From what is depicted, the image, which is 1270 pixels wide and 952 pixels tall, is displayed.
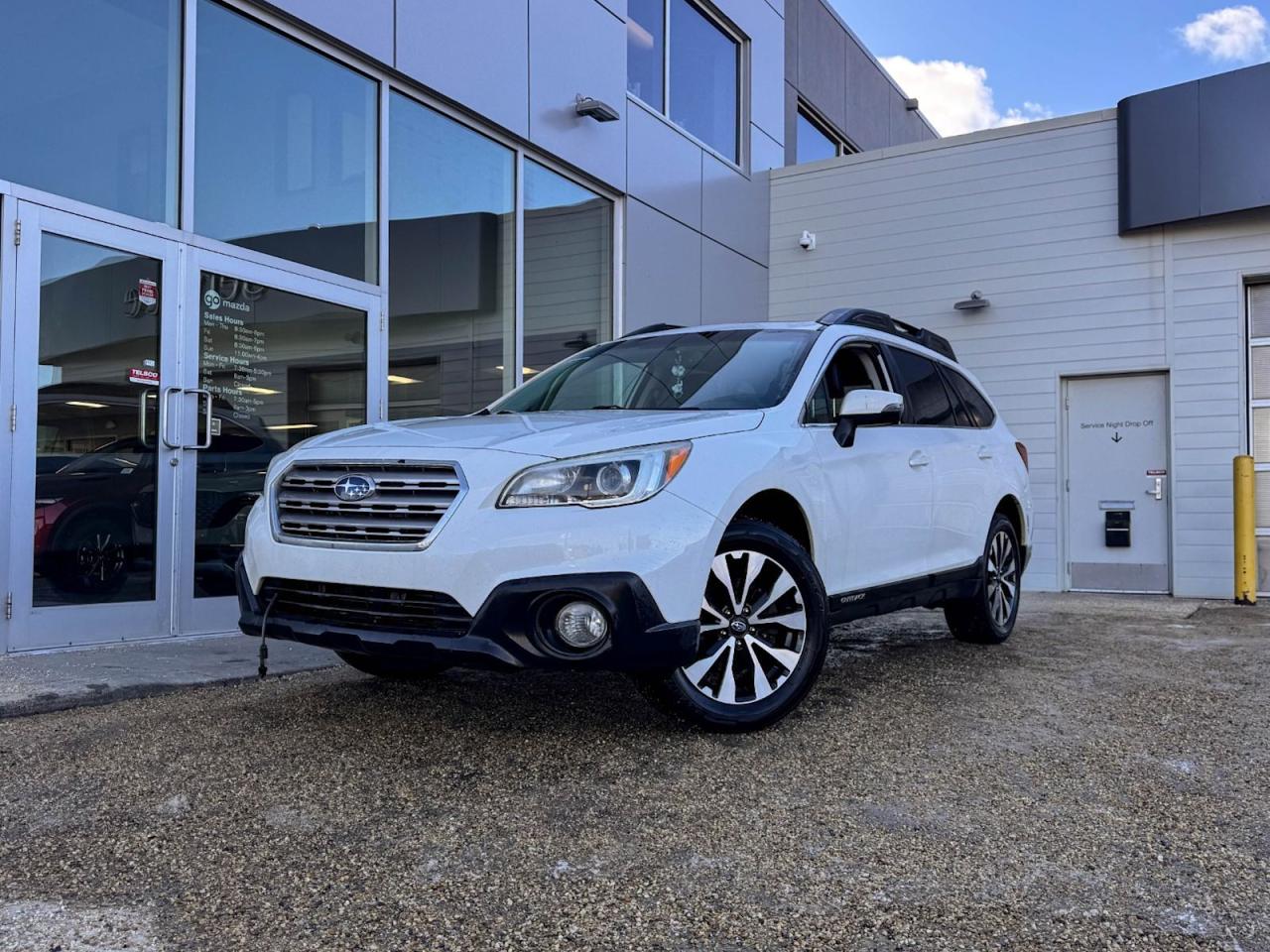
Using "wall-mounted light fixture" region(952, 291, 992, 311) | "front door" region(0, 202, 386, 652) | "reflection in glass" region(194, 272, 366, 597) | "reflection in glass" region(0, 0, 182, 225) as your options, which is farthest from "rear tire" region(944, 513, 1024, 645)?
"wall-mounted light fixture" region(952, 291, 992, 311)

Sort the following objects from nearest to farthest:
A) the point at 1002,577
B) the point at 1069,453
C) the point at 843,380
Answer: the point at 843,380 → the point at 1002,577 → the point at 1069,453

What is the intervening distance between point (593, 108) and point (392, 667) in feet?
20.5

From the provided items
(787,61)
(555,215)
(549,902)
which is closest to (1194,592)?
(555,215)

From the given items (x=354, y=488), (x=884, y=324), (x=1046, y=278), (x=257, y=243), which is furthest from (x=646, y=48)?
(x=354, y=488)

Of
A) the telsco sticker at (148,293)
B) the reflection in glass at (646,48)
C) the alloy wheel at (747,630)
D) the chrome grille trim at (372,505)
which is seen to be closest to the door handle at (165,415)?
the telsco sticker at (148,293)

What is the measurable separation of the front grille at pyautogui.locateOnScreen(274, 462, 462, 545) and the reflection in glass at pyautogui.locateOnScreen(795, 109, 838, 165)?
12005mm

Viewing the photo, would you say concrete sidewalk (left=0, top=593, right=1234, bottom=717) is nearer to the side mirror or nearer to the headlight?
the headlight

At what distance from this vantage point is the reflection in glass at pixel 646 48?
33.8 ft

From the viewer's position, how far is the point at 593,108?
9.29 m

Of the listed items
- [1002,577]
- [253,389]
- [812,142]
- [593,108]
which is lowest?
[1002,577]

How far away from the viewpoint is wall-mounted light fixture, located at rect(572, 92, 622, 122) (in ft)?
30.4

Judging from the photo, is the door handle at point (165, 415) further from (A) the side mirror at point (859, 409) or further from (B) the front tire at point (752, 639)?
(A) the side mirror at point (859, 409)

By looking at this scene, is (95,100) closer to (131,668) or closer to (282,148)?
(282,148)

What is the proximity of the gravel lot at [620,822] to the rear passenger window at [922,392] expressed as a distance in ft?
4.58
